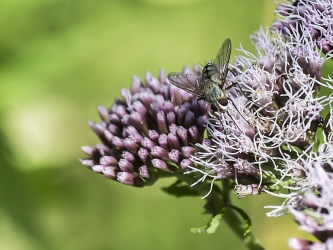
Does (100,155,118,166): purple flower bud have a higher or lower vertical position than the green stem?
higher

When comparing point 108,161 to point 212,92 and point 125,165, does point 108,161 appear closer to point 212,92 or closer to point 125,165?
point 125,165

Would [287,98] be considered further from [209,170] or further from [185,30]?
[185,30]

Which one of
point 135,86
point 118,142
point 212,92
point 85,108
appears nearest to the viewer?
point 212,92

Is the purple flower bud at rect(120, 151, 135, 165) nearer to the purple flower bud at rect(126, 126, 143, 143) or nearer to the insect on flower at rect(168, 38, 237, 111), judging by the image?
the purple flower bud at rect(126, 126, 143, 143)

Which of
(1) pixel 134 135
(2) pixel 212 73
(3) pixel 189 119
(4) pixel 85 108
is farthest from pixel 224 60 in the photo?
(4) pixel 85 108

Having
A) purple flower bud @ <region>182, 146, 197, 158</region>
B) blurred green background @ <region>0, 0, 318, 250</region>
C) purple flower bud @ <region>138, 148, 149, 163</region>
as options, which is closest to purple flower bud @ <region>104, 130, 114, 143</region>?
purple flower bud @ <region>138, 148, 149, 163</region>

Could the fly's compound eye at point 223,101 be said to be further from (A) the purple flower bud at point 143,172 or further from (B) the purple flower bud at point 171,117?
(A) the purple flower bud at point 143,172

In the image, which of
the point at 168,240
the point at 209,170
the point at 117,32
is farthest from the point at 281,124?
the point at 117,32

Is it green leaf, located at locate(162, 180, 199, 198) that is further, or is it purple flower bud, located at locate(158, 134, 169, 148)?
green leaf, located at locate(162, 180, 199, 198)
